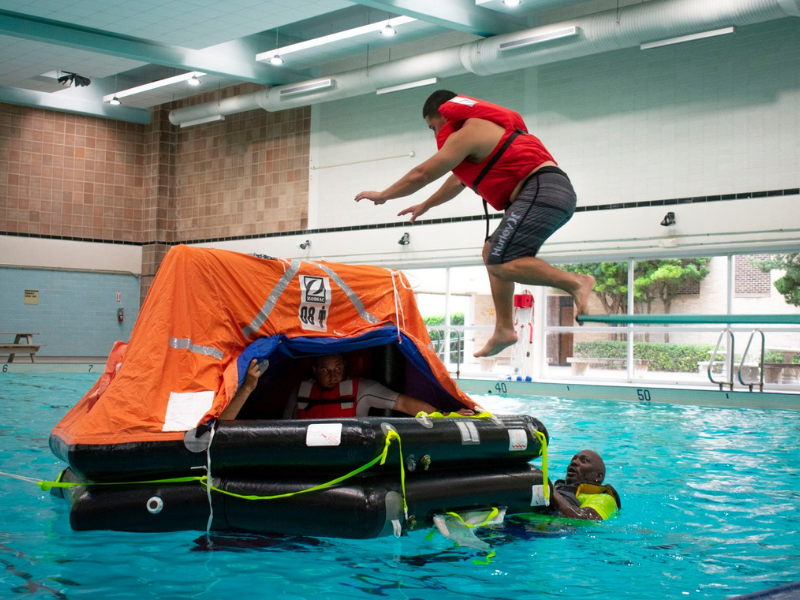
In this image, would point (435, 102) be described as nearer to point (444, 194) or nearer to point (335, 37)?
point (444, 194)

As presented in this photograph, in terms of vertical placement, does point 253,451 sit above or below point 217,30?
below

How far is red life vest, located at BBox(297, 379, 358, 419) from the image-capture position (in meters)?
5.20

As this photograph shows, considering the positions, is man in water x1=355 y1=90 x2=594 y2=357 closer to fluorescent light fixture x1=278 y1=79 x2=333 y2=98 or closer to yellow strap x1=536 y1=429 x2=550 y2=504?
yellow strap x1=536 y1=429 x2=550 y2=504

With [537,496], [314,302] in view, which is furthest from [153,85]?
[537,496]

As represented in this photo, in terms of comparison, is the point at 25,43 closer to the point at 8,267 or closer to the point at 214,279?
the point at 8,267

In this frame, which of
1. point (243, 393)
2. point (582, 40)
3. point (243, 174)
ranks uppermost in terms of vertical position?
point (582, 40)

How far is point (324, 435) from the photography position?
4.01m

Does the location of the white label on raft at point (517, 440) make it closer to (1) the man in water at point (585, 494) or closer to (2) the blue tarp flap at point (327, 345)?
(1) the man in water at point (585, 494)

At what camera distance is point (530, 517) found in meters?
4.77

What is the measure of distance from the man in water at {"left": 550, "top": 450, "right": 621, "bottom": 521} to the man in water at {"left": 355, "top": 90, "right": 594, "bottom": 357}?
1.43 metres

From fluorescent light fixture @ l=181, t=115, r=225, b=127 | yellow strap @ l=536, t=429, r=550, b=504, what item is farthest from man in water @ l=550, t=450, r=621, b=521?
fluorescent light fixture @ l=181, t=115, r=225, b=127

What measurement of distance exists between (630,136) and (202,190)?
1170 centimetres

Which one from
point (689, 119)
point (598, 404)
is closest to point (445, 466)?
point (598, 404)

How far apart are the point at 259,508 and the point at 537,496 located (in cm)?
171
